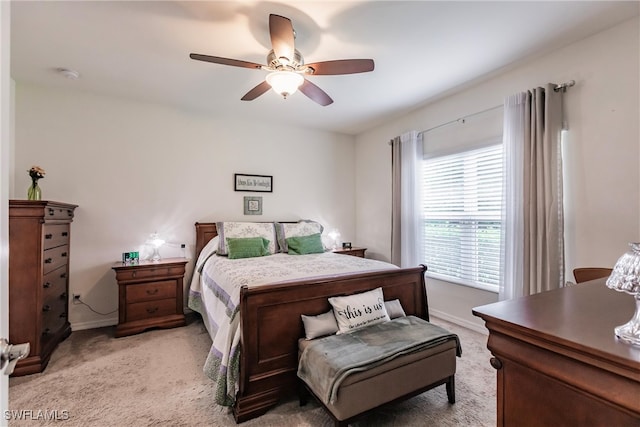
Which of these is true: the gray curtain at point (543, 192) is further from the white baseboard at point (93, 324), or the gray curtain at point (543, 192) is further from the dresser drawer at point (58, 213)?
the white baseboard at point (93, 324)

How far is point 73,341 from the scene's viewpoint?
292 cm

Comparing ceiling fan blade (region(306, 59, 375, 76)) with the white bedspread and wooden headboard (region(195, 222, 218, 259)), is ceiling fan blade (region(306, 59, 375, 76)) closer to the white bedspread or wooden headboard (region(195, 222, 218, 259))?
the white bedspread

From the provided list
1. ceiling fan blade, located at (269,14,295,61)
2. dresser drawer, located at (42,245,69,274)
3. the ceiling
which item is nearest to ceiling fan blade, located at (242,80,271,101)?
the ceiling

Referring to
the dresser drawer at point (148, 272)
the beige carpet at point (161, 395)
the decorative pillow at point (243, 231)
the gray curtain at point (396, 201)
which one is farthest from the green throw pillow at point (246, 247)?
the gray curtain at point (396, 201)

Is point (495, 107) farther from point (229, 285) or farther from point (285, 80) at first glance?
point (229, 285)

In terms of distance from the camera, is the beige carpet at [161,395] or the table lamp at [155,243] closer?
the beige carpet at [161,395]

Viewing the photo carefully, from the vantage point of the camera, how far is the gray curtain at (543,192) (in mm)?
2398

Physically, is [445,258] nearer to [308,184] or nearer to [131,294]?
[308,184]

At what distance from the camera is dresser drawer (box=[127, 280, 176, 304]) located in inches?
122

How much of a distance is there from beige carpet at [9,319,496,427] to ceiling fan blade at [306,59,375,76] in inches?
88.2

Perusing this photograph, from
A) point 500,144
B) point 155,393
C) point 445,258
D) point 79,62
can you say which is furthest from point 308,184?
point 155,393

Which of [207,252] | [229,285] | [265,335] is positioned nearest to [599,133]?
[265,335]

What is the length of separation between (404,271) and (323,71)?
5.69 ft

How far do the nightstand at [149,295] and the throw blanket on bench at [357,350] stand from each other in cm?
209
